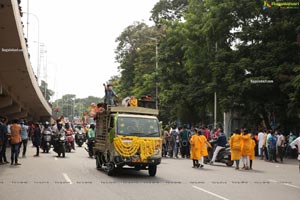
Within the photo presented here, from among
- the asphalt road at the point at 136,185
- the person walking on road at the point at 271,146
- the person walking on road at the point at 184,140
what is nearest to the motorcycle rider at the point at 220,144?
the person walking on road at the point at 271,146

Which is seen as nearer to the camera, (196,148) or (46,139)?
(196,148)

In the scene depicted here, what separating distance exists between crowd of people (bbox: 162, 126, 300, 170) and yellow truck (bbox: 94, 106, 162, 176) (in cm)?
449

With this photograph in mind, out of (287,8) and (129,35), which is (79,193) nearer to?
(287,8)

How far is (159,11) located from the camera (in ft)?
180

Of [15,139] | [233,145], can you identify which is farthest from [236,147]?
[15,139]

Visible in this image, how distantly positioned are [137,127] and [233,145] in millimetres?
6220

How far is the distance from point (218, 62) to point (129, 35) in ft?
117

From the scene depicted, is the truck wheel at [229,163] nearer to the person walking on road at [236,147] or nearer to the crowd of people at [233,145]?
the crowd of people at [233,145]

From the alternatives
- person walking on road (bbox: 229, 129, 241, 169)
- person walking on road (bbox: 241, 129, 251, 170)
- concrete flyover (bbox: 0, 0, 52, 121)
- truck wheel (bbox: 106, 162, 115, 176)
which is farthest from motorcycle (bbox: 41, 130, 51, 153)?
truck wheel (bbox: 106, 162, 115, 176)

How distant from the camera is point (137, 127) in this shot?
610 inches

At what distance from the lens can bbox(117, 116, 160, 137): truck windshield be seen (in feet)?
50.2

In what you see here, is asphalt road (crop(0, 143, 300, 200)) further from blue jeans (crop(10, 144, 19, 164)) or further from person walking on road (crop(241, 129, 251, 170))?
person walking on road (crop(241, 129, 251, 170))

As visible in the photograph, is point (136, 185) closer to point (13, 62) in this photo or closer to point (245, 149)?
point (245, 149)

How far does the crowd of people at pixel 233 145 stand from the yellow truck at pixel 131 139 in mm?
4486
